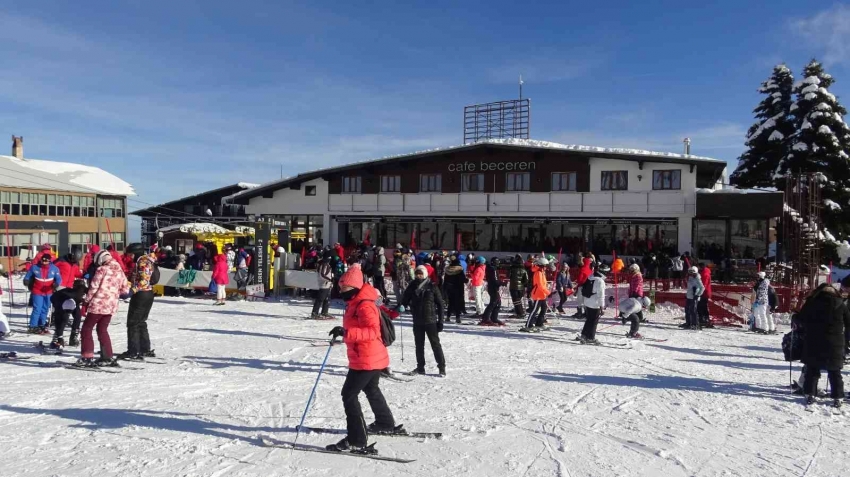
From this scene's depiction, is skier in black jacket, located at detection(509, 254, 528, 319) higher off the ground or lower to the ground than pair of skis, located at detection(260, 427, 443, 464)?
higher

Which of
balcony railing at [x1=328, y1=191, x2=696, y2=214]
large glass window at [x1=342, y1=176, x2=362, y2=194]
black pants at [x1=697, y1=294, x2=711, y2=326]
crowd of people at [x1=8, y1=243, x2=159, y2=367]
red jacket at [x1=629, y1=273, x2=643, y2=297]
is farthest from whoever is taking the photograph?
large glass window at [x1=342, y1=176, x2=362, y2=194]

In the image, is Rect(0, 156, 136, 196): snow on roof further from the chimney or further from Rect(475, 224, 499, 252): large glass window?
Rect(475, 224, 499, 252): large glass window

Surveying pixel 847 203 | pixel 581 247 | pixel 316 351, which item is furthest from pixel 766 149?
pixel 316 351

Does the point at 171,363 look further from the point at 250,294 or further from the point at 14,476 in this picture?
the point at 250,294

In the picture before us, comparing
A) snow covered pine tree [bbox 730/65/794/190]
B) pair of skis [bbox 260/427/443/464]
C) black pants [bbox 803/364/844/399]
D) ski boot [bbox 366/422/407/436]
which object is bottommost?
pair of skis [bbox 260/427/443/464]

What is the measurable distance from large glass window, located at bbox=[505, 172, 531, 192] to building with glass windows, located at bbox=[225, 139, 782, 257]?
0.07 m

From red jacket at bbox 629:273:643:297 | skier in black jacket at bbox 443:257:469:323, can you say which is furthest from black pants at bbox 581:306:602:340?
skier in black jacket at bbox 443:257:469:323

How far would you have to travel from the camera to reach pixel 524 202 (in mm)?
26578

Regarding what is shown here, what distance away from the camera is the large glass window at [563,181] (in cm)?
2592

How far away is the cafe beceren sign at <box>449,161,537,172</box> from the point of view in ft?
87.5

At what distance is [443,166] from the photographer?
92.7ft

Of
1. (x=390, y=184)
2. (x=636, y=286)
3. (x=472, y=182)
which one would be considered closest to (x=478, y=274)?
(x=636, y=286)

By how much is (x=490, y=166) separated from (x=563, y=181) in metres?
3.42

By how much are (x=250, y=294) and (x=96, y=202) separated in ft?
81.5
